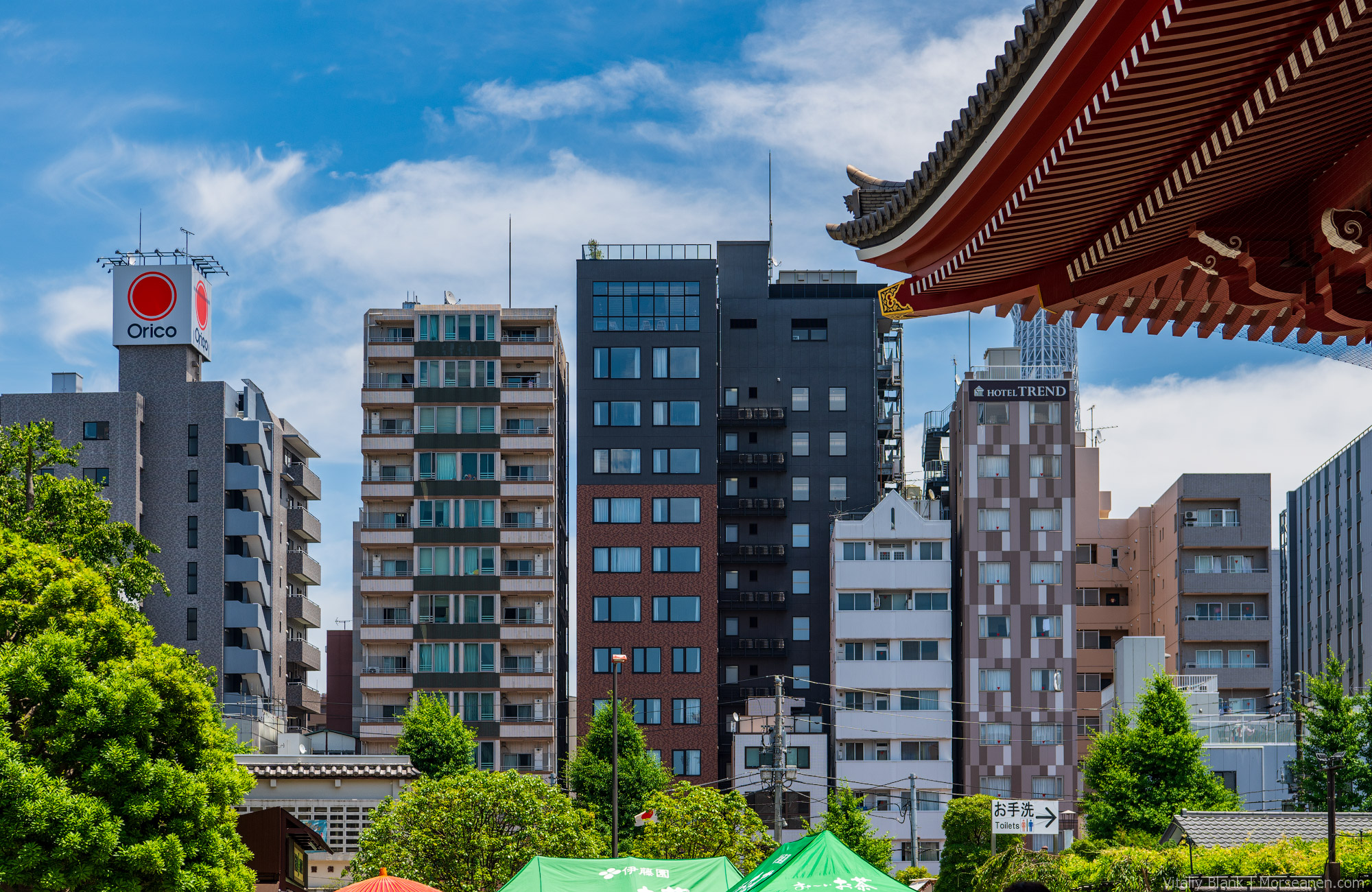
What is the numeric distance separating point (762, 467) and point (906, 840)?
20825 mm

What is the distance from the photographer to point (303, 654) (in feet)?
241

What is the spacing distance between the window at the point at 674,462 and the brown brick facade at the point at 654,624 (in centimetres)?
82

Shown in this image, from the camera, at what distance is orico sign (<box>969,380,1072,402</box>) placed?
6744 cm

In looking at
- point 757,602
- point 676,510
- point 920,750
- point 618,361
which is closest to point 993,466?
point 920,750

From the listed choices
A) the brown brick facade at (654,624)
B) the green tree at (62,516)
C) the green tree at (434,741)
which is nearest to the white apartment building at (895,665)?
the brown brick facade at (654,624)

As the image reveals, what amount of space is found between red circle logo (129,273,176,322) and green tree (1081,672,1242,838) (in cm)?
4405

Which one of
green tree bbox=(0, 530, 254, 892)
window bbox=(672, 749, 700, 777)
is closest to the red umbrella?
green tree bbox=(0, 530, 254, 892)

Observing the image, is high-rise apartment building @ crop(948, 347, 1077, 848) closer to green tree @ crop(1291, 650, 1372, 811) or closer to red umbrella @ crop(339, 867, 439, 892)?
green tree @ crop(1291, 650, 1372, 811)

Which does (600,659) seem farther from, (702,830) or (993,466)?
(702,830)

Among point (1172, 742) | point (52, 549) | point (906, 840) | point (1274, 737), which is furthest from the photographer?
point (906, 840)

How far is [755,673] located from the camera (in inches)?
2980

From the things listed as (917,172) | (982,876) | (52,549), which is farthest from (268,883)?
(917,172)

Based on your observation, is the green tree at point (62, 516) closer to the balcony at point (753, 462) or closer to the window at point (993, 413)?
the window at point (993, 413)

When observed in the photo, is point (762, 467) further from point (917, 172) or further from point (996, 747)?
point (917, 172)
